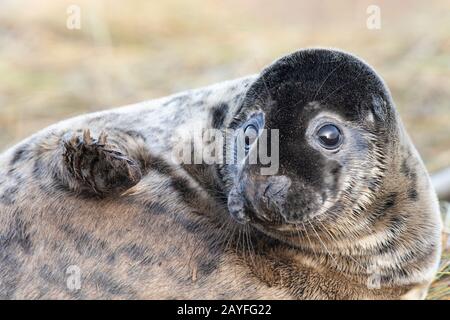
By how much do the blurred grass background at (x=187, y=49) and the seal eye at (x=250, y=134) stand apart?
4.29 meters

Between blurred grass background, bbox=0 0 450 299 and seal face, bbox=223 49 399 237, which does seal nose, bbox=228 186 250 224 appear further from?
blurred grass background, bbox=0 0 450 299

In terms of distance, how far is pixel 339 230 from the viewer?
3.92 metres

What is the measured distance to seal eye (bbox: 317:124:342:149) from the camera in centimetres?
379

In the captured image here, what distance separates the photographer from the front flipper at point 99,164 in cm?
386

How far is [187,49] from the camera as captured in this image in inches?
456

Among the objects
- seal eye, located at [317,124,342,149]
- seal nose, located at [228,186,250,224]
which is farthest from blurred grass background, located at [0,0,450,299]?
seal nose, located at [228,186,250,224]

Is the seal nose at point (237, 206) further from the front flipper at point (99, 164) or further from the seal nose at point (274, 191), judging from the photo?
the front flipper at point (99, 164)

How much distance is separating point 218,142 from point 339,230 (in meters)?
0.73

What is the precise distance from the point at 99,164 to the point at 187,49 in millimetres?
7861

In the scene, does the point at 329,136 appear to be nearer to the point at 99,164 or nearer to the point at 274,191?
the point at 274,191

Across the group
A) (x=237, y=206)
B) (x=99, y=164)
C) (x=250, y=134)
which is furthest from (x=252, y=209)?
(x=99, y=164)

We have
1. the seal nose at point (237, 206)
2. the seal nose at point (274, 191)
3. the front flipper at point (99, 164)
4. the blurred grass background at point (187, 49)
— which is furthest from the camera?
the blurred grass background at point (187, 49)

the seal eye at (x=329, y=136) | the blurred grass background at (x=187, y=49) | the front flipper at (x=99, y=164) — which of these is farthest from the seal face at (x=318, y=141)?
the blurred grass background at (x=187, y=49)

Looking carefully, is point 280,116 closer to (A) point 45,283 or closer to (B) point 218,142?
(B) point 218,142
